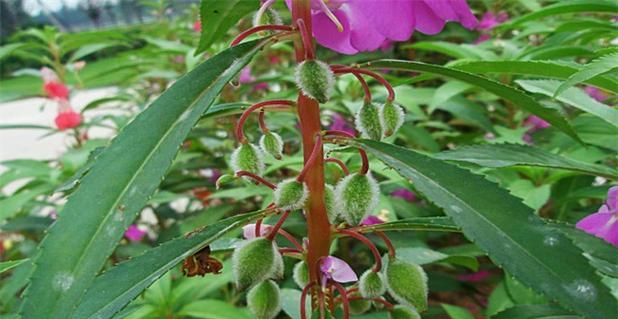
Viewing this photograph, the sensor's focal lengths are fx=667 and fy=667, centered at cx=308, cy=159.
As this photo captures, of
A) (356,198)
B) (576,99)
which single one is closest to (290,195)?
(356,198)

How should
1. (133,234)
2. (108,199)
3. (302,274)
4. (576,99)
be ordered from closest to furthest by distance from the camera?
(108,199) < (302,274) < (576,99) < (133,234)

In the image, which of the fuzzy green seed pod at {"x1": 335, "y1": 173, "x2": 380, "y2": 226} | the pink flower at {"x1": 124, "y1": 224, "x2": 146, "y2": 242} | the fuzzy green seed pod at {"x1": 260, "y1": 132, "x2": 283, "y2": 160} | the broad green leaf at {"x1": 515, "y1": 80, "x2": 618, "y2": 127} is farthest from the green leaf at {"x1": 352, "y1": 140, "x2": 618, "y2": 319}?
the pink flower at {"x1": 124, "y1": 224, "x2": 146, "y2": 242}

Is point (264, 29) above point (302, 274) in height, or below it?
above

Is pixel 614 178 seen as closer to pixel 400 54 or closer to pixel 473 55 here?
pixel 473 55

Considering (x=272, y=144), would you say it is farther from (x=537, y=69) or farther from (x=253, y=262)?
(x=537, y=69)

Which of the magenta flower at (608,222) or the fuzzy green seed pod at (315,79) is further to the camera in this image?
the magenta flower at (608,222)

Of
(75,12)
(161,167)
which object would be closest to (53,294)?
(161,167)

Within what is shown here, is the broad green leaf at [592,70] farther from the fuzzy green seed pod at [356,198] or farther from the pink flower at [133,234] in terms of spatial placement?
the pink flower at [133,234]

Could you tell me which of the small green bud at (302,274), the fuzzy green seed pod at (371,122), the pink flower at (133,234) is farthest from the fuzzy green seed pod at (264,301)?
the pink flower at (133,234)
